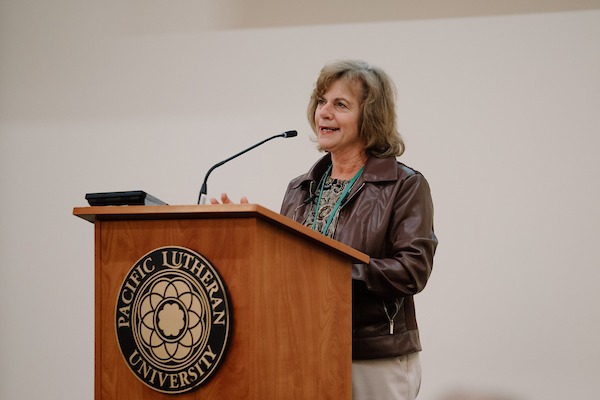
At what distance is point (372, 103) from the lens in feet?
7.82

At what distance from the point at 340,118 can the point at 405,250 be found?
501mm

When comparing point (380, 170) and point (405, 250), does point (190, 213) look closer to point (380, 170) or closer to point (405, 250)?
point (405, 250)

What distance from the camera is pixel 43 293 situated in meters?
3.94

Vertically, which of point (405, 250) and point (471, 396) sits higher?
point (405, 250)

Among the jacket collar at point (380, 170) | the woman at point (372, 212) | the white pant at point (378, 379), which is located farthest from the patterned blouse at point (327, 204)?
the white pant at point (378, 379)

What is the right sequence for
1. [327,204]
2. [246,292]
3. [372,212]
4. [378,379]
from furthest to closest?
1. [327,204]
2. [372,212]
3. [378,379]
4. [246,292]

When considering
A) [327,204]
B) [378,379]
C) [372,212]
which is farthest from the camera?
[327,204]

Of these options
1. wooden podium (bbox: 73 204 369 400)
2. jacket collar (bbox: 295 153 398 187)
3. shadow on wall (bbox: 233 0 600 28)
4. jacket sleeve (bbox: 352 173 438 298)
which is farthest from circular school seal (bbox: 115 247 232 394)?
shadow on wall (bbox: 233 0 600 28)

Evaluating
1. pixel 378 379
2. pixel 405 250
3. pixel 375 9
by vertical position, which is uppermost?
pixel 375 9

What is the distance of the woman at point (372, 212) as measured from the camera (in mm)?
2092

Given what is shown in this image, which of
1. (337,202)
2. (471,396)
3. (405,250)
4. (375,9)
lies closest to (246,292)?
(405,250)

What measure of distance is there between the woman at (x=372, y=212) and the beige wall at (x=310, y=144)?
1211mm

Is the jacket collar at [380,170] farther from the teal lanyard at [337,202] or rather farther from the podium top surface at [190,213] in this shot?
the podium top surface at [190,213]

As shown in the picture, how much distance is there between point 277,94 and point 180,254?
2.28 m
